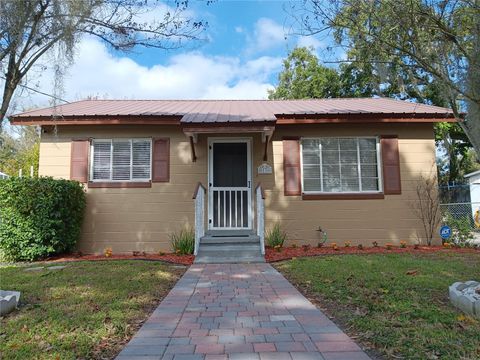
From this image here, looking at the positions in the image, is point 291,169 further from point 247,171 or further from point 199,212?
point 199,212

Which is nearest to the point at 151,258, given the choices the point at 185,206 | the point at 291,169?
the point at 185,206

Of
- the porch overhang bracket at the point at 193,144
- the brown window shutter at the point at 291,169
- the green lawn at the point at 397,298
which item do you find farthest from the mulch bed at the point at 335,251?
the porch overhang bracket at the point at 193,144

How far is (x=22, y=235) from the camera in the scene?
320 inches

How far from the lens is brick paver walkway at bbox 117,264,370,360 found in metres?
3.06

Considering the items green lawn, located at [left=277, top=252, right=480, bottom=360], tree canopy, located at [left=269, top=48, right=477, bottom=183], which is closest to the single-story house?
green lawn, located at [left=277, top=252, right=480, bottom=360]

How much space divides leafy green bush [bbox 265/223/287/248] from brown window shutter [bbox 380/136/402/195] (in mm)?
2853

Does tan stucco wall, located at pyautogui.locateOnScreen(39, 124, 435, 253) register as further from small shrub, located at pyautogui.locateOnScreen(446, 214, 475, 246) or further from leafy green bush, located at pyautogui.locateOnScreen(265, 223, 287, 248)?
small shrub, located at pyautogui.locateOnScreen(446, 214, 475, 246)

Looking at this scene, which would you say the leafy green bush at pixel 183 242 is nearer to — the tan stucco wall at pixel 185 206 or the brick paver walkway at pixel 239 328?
the tan stucco wall at pixel 185 206

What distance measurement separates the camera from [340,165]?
32.8 ft

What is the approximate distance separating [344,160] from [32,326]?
8098 millimetres

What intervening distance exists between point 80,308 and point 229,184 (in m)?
6.05

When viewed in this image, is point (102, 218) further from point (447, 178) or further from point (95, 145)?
point (447, 178)

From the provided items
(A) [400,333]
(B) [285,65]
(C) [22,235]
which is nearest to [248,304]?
(A) [400,333]

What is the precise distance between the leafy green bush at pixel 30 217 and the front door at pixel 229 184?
3.55 metres
